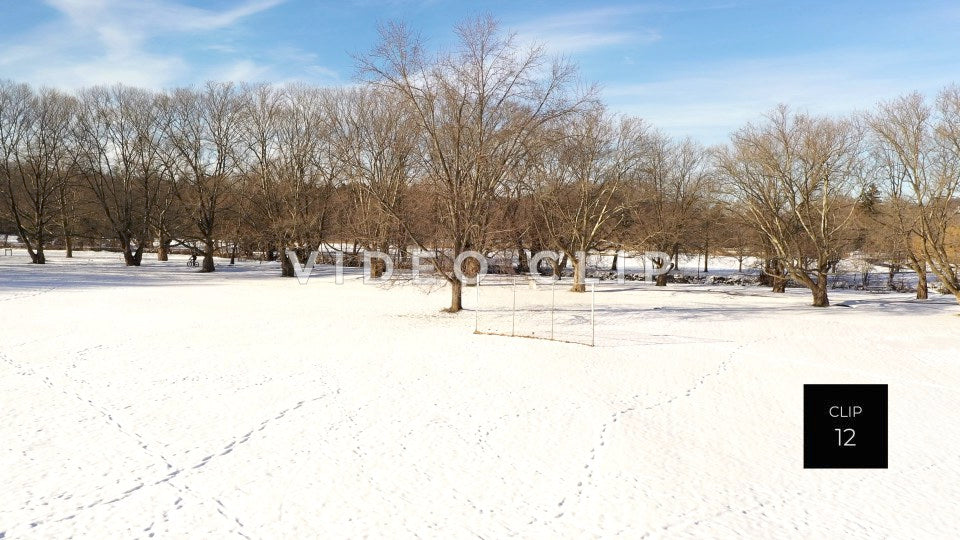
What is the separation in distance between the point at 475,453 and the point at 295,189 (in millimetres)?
35448

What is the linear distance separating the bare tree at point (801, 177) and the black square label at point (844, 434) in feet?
62.6

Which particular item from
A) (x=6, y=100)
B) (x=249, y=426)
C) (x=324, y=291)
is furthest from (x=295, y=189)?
(x=249, y=426)

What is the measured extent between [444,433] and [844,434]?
578 cm

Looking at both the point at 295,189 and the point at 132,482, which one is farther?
the point at 295,189

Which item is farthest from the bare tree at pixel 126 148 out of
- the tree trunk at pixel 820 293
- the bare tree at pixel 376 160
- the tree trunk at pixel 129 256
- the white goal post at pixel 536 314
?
the tree trunk at pixel 820 293

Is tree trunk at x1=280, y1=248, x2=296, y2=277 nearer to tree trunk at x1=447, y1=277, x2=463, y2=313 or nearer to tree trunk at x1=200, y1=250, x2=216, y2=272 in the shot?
tree trunk at x1=200, y1=250, x2=216, y2=272

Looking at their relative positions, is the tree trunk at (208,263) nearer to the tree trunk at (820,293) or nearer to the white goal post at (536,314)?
the white goal post at (536,314)

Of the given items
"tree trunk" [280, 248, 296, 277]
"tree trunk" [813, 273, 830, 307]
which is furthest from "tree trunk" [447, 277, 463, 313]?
"tree trunk" [280, 248, 296, 277]

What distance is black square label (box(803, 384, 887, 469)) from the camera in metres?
7.42

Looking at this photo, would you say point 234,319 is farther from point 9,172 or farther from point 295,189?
point 9,172

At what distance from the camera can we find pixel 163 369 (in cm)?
1163

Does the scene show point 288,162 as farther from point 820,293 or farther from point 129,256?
point 820,293

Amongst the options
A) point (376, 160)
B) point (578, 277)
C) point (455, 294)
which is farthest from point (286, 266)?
point (455, 294)

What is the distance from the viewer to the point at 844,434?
311 inches
